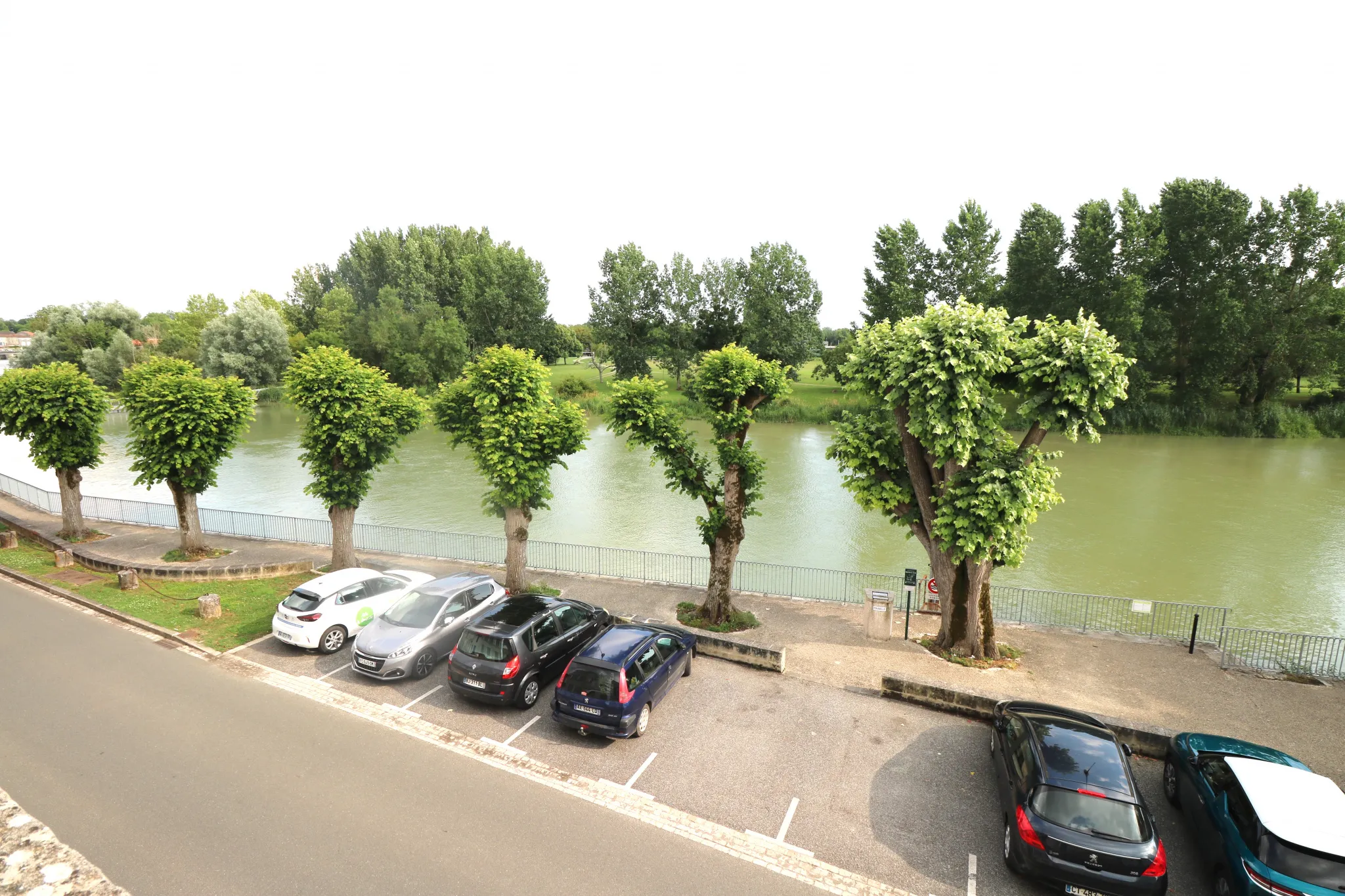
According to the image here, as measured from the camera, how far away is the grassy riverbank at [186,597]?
46.0 feet

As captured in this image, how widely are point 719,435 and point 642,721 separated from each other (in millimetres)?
6992

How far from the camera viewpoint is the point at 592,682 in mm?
9898

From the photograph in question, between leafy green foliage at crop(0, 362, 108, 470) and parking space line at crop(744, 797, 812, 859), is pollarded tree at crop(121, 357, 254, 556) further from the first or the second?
parking space line at crop(744, 797, 812, 859)

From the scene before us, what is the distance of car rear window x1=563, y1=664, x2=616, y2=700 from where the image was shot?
9.75 m

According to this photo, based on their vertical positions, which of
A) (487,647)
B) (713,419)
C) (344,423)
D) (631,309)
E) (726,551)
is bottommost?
(487,647)

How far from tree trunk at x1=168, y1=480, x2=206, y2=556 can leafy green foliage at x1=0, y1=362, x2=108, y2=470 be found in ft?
15.2

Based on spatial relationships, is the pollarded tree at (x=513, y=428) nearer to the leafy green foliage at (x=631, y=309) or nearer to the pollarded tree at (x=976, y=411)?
the pollarded tree at (x=976, y=411)

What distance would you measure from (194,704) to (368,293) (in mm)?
72317

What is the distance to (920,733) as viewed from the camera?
10297 mm

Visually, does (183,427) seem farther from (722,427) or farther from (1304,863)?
(1304,863)

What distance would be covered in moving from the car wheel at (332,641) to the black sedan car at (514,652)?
3.47 metres

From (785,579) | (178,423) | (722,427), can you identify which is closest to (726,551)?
(722,427)

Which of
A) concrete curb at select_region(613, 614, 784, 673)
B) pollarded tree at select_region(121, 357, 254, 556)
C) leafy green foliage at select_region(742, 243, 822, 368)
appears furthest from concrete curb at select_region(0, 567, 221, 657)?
leafy green foliage at select_region(742, 243, 822, 368)

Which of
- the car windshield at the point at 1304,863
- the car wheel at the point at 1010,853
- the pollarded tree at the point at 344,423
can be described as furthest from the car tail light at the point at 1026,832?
the pollarded tree at the point at 344,423
